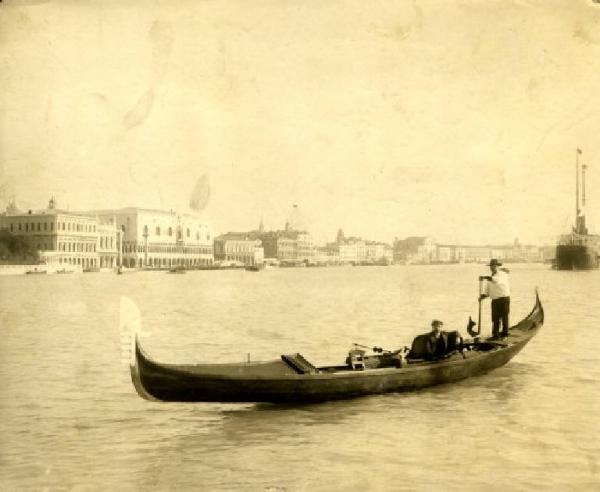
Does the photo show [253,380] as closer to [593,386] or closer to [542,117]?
[593,386]

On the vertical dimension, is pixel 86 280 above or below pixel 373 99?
below

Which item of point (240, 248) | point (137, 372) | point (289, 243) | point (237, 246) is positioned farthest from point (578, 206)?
point (240, 248)

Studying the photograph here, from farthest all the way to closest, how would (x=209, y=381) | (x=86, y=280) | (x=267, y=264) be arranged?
(x=267, y=264)
(x=86, y=280)
(x=209, y=381)

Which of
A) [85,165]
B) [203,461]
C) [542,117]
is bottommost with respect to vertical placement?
[203,461]

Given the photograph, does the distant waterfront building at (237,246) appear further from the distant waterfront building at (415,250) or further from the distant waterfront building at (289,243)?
the distant waterfront building at (415,250)

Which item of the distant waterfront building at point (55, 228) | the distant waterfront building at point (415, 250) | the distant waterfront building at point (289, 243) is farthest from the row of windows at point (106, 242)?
the distant waterfront building at point (415, 250)

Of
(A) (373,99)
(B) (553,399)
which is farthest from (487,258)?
(A) (373,99)

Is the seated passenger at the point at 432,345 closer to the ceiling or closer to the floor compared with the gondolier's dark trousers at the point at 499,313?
closer to the floor

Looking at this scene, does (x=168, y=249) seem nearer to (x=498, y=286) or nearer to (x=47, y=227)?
(x=47, y=227)
